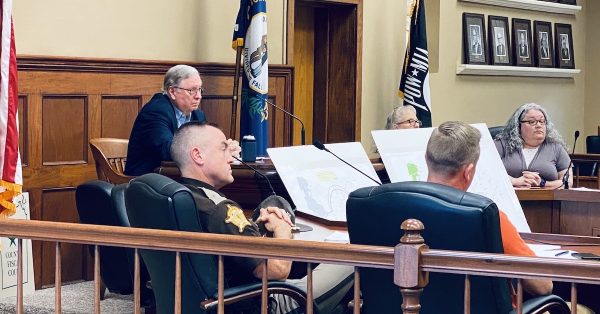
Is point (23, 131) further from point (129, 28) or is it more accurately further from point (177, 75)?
point (129, 28)

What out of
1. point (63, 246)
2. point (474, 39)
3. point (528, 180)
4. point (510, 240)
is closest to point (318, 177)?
Answer: point (510, 240)

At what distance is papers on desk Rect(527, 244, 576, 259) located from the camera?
3.52m

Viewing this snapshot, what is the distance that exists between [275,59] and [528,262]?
220 inches

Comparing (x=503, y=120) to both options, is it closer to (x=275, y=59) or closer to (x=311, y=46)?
(x=311, y=46)

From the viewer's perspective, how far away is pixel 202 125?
3.81 meters

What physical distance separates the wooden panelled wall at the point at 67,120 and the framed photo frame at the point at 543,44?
18.4 ft

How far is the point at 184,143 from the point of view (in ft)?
12.2

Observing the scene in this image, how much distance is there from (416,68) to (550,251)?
17.0 feet

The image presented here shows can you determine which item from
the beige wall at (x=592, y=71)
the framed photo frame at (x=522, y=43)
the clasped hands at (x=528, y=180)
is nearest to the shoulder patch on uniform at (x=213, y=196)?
the clasped hands at (x=528, y=180)

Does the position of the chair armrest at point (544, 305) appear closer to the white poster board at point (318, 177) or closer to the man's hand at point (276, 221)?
the man's hand at point (276, 221)

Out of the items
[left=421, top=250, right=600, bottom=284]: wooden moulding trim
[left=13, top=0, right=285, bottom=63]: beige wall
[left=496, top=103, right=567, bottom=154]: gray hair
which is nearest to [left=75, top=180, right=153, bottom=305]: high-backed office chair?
[left=13, top=0, right=285, bottom=63]: beige wall

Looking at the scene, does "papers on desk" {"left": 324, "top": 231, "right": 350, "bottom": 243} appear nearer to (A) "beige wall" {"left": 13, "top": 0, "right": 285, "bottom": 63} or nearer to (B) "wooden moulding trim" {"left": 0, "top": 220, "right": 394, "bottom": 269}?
(B) "wooden moulding trim" {"left": 0, "top": 220, "right": 394, "bottom": 269}

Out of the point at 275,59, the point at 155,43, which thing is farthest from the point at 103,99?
the point at 275,59

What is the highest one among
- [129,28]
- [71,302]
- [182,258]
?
[129,28]
